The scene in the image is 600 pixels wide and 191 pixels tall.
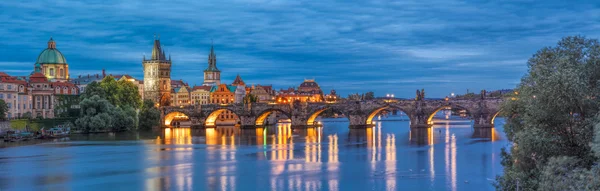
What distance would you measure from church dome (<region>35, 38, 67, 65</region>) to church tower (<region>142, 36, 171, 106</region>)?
14790mm

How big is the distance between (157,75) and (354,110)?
5093cm

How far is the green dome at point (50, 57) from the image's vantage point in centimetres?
11644

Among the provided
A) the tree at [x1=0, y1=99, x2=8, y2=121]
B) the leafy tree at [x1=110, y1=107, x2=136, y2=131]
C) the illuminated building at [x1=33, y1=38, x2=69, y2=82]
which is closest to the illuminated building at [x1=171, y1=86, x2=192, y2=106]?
the illuminated building at [x1=33, y1=38, x2=69, y2=82]

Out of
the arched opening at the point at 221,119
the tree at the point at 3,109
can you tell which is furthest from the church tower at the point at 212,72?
the tree at the point at 3,109

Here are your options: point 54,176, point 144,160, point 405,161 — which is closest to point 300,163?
point 405,161

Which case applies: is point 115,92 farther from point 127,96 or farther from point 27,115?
point 27,115

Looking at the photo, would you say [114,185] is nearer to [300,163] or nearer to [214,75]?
[300,163]

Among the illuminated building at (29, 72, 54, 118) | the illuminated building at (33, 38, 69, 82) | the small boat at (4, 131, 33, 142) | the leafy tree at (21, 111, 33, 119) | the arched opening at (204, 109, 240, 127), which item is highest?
the illuminated building at (33, 38, 69, 82)

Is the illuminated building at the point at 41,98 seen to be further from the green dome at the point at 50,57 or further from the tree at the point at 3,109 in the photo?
the green dome at the point at 50,57

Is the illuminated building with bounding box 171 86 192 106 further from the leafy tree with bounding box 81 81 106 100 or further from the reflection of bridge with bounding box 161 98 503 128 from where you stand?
the leafy tree with bounding box 81 81 106 100

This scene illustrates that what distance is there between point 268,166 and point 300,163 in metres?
2.39

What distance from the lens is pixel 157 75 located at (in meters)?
122

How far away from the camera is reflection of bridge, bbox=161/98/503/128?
78000 mm

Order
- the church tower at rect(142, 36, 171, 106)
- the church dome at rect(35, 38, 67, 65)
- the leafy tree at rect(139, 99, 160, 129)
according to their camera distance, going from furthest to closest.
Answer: the church tower at rect(142, 36, 171, 106) → the church dome at rect(35, 38, 67, 65) → the leafy tree at rect(139, 99, 160, 129)
